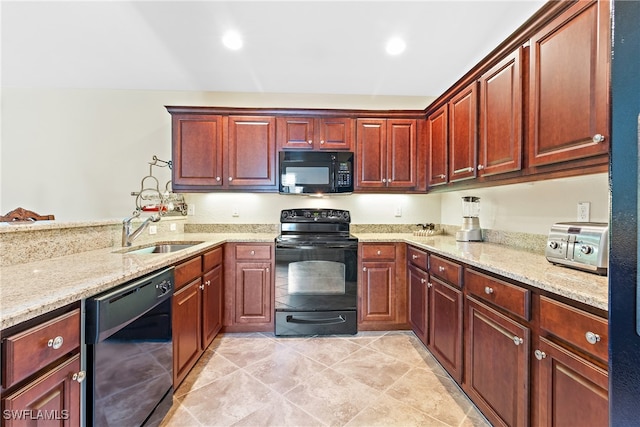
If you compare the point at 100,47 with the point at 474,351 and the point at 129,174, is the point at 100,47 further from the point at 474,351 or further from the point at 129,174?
the point at 474,351

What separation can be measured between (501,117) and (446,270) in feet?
3.52

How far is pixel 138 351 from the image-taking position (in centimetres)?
125

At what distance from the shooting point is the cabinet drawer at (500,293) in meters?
1.20

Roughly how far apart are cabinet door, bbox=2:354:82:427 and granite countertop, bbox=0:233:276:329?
198 millimetres

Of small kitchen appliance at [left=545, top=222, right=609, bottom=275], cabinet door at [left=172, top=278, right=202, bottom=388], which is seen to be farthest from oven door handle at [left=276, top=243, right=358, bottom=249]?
small kitchen appliance at [left=545, top=222, right=609, bottom=275]

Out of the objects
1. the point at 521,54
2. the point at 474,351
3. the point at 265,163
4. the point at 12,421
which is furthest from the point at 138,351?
the point at 521,54

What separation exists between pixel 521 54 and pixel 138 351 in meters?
2.59

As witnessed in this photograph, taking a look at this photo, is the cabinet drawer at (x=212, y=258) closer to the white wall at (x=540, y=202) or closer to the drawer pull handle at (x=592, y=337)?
the drawer pull handle at (x=592, y=337)

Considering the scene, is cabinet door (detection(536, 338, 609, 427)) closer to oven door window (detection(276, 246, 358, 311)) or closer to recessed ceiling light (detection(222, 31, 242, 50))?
oven door window (detection(276, 246, 358, 311))

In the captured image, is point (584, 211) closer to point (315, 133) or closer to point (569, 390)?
point (569, 390)

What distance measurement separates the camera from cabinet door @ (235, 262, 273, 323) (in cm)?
256

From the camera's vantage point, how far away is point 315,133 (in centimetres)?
285

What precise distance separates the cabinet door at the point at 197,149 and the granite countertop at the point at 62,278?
121 centimetres

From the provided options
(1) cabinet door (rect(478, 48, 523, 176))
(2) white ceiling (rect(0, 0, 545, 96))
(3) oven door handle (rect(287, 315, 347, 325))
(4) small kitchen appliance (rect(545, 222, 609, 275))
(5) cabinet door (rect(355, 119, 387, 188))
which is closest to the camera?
(4) small kitchen appliance (rect(545, 222, 609, 275))
